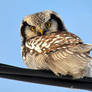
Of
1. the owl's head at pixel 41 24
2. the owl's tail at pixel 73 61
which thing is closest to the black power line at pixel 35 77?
the owl's tail at pixel 73 61

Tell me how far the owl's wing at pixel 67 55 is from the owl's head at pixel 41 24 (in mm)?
1127

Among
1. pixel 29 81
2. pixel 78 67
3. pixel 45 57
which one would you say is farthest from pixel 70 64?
pixel 29 81

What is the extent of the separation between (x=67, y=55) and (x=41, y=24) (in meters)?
1.64

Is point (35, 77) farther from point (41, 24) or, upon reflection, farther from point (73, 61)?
point (41, 24)

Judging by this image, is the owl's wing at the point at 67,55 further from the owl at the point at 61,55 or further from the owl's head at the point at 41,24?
the owl's head at the point at 41,24

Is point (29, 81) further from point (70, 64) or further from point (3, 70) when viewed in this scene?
point (70, 64)

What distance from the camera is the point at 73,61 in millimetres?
3527

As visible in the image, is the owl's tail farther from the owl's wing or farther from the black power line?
the black power line

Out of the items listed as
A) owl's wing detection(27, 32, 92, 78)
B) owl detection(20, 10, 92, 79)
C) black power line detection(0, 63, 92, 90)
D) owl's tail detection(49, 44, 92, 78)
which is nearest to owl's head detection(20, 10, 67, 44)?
owl detection(20, 10, 92, 79)

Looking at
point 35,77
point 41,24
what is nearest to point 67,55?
point 35,77

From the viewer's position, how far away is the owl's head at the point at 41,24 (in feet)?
16.5

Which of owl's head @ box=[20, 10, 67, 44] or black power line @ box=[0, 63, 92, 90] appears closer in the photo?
black power line @ box=[0, 63, 92, 90]

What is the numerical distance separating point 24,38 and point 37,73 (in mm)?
2362

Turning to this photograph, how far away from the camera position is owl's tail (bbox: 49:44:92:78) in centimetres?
353
